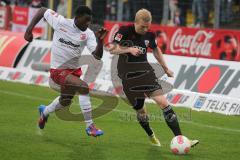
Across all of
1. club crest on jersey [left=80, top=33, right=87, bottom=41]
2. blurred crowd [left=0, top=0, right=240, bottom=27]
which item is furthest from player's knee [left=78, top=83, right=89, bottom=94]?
blurred crowd [left=0, top=0, right=240, bottom=27]

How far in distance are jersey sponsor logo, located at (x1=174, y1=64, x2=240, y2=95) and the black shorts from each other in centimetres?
601

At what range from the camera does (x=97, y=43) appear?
38.4 feet

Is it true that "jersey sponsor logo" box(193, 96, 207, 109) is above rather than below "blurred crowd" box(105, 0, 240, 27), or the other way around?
below

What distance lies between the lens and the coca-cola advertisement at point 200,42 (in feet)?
72.3

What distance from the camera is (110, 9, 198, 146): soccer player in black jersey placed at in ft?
37.3

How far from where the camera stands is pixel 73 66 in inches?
486

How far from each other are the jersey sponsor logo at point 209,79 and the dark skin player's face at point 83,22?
6305mm

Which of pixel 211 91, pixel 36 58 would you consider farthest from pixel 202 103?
pixel 36 58

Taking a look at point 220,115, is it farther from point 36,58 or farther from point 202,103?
point 36,58

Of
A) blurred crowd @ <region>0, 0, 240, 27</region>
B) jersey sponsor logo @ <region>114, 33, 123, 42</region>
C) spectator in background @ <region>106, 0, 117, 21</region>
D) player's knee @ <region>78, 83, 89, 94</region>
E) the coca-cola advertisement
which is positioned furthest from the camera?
spectator in background @ <region>106, 0, 117, 21</region>

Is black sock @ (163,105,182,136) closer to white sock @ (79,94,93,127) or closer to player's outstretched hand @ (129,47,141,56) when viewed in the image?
player's outstretched hand @ (129,47,141,56)

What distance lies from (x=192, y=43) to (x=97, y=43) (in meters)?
12.0

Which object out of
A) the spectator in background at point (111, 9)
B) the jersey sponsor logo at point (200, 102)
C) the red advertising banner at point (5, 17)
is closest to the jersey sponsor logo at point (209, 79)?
the jersey sponsor logo at point (200, 102)

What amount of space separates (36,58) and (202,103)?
7.14 m
